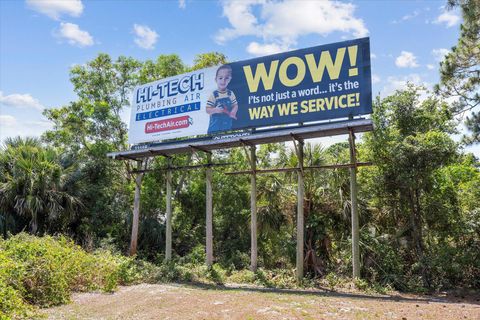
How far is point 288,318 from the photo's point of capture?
24.0ft

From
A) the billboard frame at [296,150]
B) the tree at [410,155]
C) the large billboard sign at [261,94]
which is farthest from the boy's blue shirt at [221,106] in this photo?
the tree at [410,155]

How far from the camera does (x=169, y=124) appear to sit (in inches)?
644

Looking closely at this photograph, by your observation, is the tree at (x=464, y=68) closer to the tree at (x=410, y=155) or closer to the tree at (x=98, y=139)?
the tree at (x=410, y=155)

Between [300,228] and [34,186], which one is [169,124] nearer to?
[34,186]

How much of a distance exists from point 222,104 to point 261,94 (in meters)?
1.62

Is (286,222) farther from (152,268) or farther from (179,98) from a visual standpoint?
(179,98)

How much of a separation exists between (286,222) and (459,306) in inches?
295

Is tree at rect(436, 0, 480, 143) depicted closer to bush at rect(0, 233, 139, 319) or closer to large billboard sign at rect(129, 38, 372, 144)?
large billboard sign at rect(129, 38, 372, 144)

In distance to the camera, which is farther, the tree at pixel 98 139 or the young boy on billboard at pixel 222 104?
the tree at pixel 98 139

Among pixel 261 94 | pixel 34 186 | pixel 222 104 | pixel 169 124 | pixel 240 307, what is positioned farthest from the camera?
pixel 169 124

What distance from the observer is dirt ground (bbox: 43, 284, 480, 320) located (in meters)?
7.66

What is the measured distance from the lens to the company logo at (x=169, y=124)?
15.9 meters

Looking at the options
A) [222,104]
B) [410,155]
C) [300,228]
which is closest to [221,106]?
[222,104]

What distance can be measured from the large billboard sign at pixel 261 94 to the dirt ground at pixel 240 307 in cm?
584
